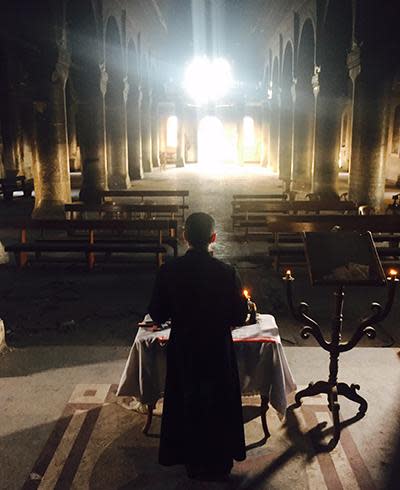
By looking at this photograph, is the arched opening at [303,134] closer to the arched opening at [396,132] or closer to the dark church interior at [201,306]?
the dark church interior at [201,306]

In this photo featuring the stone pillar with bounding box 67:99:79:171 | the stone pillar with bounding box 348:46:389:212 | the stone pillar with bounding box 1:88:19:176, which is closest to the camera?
the stone pillar with bounding box 348:46:389:212

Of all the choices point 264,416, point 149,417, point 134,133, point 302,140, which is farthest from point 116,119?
point 264,416

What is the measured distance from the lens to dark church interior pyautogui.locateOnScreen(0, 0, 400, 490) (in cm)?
357

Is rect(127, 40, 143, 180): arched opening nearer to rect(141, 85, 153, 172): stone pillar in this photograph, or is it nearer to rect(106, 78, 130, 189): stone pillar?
rect(141, 85, 153, 172): stone pillar

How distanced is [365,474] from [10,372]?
12.0ft

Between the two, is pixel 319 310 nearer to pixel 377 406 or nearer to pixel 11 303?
pixel 377 406

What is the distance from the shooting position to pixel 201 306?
11.1 feet

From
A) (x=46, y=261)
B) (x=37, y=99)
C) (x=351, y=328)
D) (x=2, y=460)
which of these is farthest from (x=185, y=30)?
(x=2, y=460)

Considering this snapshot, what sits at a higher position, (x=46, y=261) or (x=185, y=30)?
(x=185, y=30)

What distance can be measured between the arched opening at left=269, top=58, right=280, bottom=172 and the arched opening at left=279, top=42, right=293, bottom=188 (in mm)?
2239

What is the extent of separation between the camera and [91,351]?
611 cm

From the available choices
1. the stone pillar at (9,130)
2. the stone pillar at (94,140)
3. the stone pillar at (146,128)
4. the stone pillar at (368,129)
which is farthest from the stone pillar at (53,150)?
the stone pillar at (146,128)

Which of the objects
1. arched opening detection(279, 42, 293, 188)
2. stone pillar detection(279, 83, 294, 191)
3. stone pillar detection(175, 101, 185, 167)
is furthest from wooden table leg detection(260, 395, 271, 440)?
stone pillar detection(175, 101, 185, 167)

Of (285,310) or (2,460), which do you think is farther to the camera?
(285,310)
